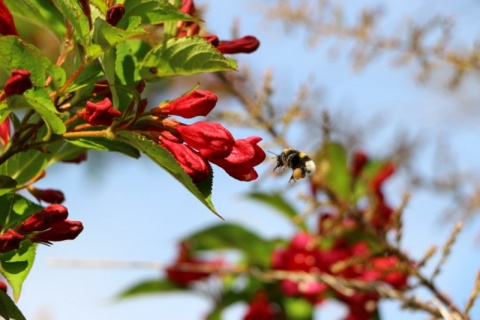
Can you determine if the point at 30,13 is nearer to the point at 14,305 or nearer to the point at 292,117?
the point at 14,305

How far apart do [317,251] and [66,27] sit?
211cm

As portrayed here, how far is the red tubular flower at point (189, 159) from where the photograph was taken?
1077 mm

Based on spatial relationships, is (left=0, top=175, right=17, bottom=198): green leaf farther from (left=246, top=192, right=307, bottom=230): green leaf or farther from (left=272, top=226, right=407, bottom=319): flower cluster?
(left=246, top=192, right=307, bottom=230): green leaf

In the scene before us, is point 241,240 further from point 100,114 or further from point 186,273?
point 100,114

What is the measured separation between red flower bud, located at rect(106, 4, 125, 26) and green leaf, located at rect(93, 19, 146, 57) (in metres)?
0.02

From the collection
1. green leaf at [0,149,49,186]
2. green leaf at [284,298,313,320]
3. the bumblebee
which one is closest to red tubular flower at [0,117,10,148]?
green leaf at [0,149,49,186]

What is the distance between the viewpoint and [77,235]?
3.63 ft

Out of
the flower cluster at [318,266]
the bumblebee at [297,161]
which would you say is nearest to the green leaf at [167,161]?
the bumblebee at [297,161]

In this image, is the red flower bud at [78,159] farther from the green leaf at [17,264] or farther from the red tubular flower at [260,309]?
the red tubular flower at [260,309]

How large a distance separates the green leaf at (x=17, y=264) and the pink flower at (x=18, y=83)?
24 centimetres

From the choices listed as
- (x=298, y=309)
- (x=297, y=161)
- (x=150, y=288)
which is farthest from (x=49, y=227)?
(x=150, y=288)

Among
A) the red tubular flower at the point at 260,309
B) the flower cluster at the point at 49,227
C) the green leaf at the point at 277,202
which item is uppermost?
the green leaf at the point at 277,202

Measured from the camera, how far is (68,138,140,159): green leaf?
3.55 ft

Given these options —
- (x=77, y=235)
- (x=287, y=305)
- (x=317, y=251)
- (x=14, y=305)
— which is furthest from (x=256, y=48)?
(x=287, y=305)
